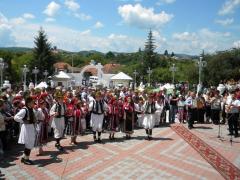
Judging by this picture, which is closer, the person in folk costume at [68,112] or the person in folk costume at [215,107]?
the person in folk costume at [68,112]

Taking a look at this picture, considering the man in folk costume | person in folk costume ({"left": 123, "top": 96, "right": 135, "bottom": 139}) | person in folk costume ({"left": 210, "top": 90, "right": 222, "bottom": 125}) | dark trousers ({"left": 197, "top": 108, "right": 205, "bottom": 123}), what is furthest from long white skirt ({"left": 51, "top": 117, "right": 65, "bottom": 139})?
person in folk costume ({"left": 210, "top": 90, "right": 222, "bottom": 125})

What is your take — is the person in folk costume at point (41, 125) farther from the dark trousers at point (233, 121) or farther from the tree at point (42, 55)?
the tree at point (42, 55)

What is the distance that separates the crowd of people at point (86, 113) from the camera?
9812 mm

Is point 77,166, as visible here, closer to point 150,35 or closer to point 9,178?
point 9,178

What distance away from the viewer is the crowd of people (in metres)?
9.81

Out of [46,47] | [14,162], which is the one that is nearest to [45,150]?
[14,162]

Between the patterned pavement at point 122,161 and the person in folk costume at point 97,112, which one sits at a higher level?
the person in folk costume at point 97,112

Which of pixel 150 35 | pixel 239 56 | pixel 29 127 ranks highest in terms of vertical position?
pixel 150 35

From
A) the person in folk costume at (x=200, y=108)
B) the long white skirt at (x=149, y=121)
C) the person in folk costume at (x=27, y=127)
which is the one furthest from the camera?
the person in folk costume at (x=200, y=108)

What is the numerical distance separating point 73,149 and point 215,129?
299 inches

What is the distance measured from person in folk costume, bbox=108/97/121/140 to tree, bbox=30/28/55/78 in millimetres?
42379

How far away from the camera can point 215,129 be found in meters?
15.8

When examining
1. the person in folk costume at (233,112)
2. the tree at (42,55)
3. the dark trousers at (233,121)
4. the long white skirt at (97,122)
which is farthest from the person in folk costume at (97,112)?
the tree at (42,55)

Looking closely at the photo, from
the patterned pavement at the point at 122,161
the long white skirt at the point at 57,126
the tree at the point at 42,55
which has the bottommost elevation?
the patterned pavement at the point at 122,161
